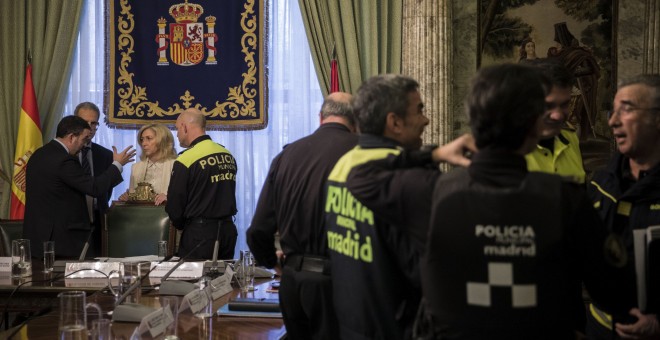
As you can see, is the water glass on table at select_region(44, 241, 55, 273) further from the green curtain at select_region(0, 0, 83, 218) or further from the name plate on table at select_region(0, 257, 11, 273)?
the green curtain at select_region(0, 0, 83, 218)

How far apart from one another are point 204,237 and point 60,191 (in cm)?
108

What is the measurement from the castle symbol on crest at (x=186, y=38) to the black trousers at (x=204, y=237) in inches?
95.3

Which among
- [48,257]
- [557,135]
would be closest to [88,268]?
[48,257]

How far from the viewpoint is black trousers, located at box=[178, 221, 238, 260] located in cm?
500

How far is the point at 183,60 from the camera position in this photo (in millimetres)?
7125

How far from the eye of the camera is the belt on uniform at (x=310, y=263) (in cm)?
296

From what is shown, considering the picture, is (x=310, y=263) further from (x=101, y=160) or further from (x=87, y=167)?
(x=101, y=160)

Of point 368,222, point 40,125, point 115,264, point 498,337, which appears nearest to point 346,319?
point 368,222

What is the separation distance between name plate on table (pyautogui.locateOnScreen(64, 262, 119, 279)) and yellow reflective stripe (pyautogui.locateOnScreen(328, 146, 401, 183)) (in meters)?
1.99

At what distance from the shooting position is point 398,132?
2279 millimetres

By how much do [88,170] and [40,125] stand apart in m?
1.33

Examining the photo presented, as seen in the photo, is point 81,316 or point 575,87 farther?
point 575,87

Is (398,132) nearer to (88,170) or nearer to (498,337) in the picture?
(498,337)

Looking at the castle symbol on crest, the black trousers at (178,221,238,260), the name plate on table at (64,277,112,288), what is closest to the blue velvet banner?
the castle symbol on crest
